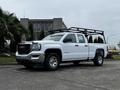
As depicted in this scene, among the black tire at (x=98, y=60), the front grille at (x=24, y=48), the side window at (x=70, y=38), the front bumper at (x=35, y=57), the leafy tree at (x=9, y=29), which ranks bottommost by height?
the black tire at (x=98, y=60)

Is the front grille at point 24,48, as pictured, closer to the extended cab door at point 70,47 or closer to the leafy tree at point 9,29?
the extended cab door at point 70,47

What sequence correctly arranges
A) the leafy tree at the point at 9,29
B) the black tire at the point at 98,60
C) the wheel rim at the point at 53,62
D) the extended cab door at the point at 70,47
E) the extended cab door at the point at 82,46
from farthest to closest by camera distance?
the leafy tree at the point at 9,29 → the black tire at the point at 98,60 → the extended cab door at the point at 82,46 → the extended cab door at the point at 70,47 → the wheel rim at the point at 53,62

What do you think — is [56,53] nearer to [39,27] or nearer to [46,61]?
[46,61]

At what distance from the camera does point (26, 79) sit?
12.0m

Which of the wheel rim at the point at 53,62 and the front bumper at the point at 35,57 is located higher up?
the front bumper at the point at 35,57

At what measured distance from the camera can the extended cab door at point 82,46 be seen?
1766cm

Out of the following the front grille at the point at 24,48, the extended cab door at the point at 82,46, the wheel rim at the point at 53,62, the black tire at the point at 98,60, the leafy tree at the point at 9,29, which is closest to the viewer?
the front grille at the point at 24,48

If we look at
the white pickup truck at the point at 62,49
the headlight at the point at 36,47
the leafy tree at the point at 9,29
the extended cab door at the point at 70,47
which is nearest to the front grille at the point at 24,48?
the white pickup truck at the point at 62,49

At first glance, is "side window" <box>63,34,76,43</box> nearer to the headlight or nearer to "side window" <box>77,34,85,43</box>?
"side window" <box>77,34,85,43</box>

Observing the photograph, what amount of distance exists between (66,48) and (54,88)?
660 cm

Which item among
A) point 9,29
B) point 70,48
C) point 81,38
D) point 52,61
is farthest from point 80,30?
point 9,29

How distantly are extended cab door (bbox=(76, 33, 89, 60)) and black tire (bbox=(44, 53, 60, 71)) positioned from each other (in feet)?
6.59

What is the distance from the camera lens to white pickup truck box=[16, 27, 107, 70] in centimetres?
1518

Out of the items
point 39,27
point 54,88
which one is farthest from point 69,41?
point 39,27
